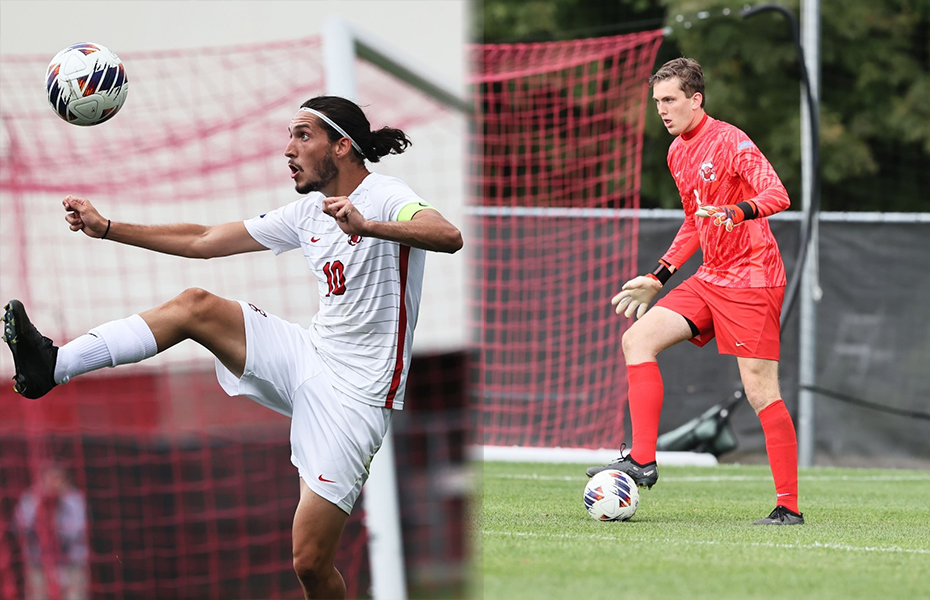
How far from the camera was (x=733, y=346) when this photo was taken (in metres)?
5.34

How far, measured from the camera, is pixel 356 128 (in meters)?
4.75

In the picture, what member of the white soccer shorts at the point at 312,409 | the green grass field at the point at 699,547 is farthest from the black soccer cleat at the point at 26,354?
the green grass field at the point at 699,547

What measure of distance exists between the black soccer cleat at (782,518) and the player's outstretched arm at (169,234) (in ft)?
8.39

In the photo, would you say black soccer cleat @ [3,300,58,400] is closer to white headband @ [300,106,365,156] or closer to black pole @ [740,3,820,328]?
white headband @ [300,106,365,156]

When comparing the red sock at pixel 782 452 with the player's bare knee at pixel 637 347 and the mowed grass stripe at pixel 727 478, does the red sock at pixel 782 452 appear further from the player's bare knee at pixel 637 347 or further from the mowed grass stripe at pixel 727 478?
the mowed grass stripe at pixel 727 478

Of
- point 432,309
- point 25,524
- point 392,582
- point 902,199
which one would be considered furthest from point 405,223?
point 902,199

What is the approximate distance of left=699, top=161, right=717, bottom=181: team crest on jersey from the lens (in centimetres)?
535

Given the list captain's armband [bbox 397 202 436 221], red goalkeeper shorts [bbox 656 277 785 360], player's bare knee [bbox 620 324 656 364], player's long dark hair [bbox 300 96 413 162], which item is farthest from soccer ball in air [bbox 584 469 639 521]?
player's long dark hair [bbox 300 96 413 162]

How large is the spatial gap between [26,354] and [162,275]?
440 centimetres

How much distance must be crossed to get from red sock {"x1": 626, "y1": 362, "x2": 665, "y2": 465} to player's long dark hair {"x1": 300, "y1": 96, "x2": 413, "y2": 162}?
1525 millimetres

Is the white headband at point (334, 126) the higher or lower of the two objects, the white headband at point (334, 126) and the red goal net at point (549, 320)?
the higher

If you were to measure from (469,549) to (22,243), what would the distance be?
4.81 metres

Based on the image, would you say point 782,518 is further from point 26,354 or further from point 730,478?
point 26,354

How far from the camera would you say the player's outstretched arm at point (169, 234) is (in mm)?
4566
